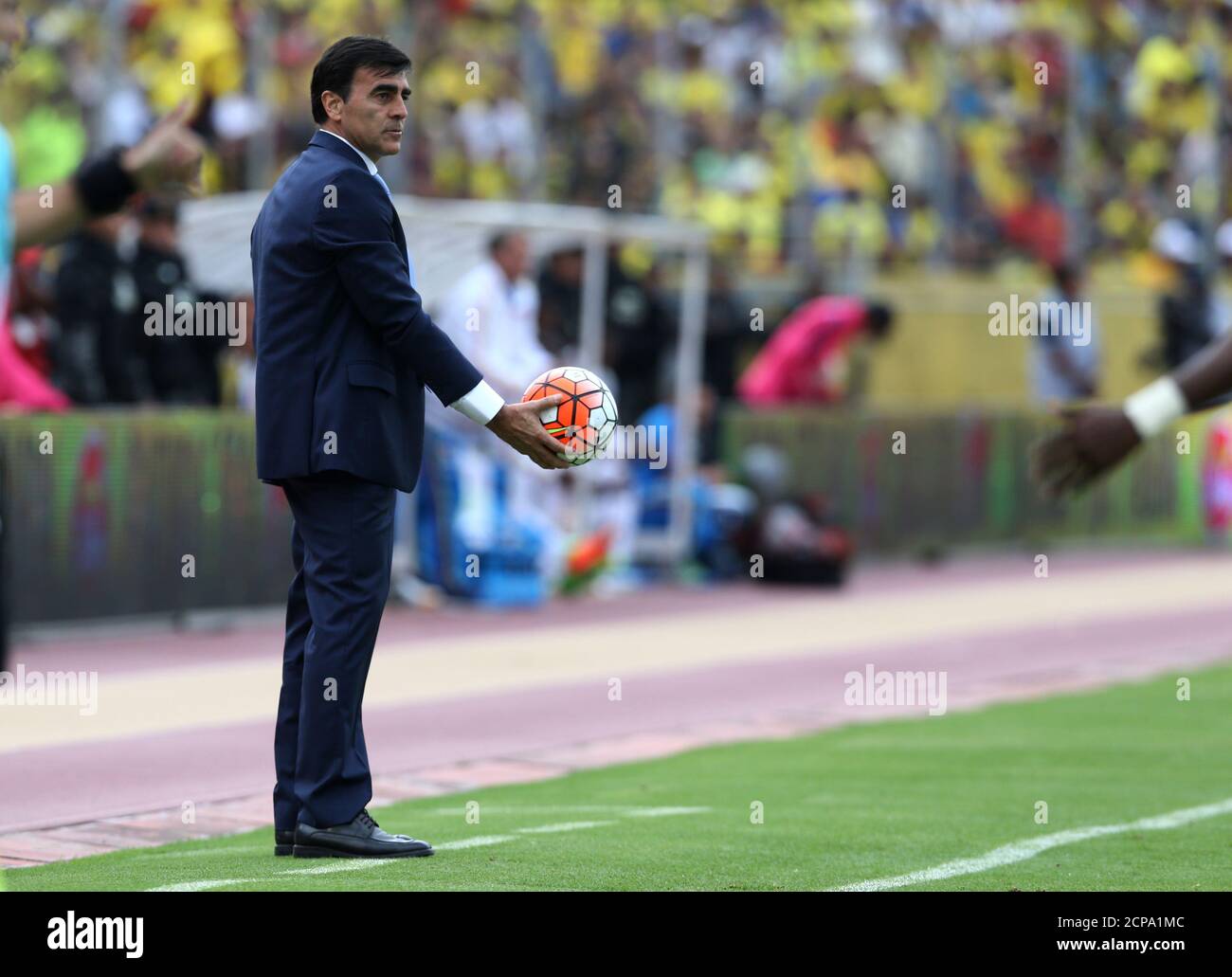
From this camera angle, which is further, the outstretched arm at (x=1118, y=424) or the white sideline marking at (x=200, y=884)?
the white sideline marking at (x=200, y=884)

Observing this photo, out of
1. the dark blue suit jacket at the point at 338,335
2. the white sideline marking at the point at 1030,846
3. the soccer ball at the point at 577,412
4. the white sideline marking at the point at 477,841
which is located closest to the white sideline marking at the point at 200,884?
the white sideline marking at the point at 477,841

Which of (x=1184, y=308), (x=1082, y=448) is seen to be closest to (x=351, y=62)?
(x=1082, y=448)

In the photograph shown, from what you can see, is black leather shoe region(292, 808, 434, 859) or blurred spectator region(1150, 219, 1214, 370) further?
blurred spectator region(1150, 219, 1214, 370)

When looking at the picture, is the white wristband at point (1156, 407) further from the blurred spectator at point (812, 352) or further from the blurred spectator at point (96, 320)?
the blurred spectator at point (812, 352)

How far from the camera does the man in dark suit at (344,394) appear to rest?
6.58m

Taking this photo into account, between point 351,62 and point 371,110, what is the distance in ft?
0.48

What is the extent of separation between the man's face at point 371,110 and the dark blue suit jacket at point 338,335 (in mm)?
61

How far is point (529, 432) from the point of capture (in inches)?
259

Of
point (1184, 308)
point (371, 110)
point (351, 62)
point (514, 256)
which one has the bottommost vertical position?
point (371, 110)

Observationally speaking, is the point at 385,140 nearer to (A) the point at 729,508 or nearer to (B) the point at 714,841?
(B) the point at 714,841

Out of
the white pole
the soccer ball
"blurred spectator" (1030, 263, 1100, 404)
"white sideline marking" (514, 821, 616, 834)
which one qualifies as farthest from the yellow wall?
the soccer ball

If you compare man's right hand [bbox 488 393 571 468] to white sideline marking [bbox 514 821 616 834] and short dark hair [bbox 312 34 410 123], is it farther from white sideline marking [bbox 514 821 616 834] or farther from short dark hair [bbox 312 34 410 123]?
white sideline marking [bbox 514 821 616 834]

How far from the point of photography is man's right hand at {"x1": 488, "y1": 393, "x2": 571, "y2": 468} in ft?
21.6

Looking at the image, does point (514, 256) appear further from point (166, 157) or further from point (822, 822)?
point (166, 157)
